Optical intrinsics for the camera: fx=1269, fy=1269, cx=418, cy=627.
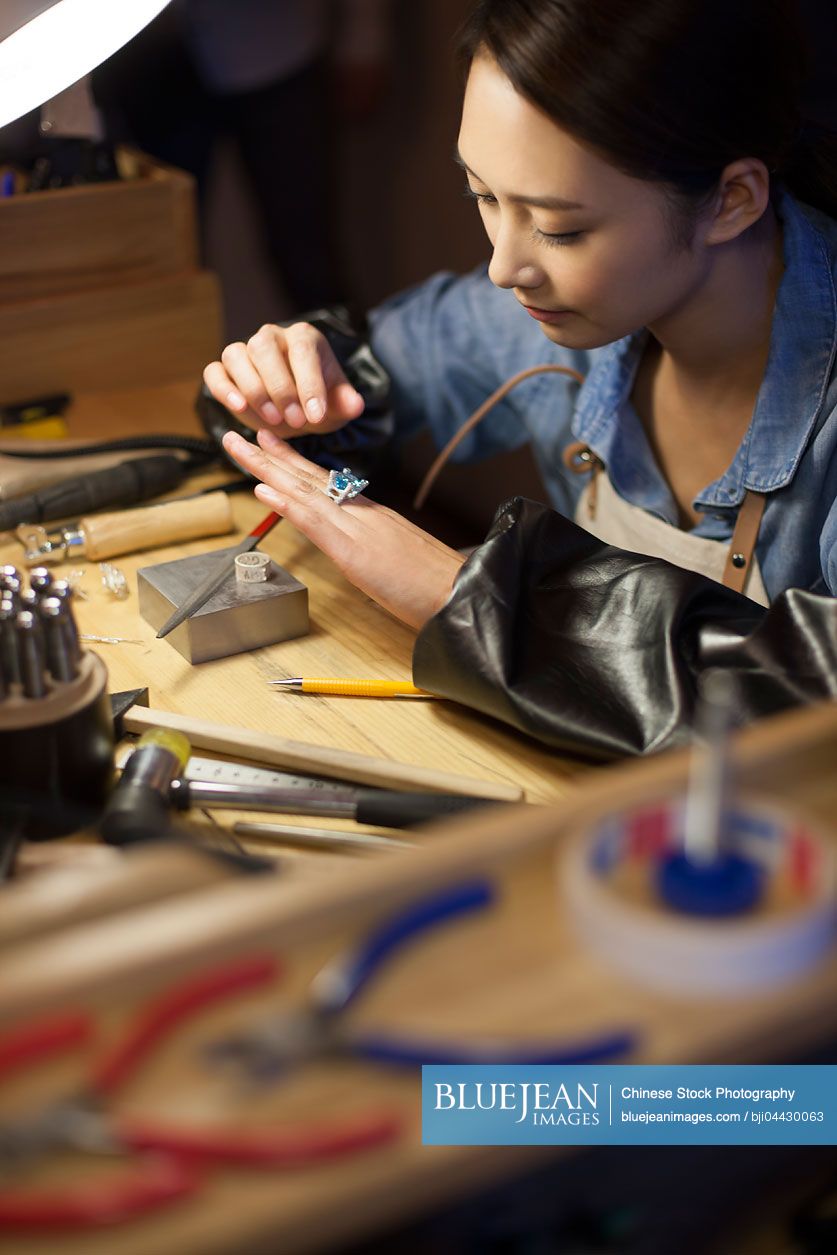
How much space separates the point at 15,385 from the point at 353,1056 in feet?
4.19

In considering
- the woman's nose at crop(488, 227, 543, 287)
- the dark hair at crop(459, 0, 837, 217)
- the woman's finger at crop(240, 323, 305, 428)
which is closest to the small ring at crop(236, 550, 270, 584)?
the woman's finger at crop(240, 323, 305, 428)

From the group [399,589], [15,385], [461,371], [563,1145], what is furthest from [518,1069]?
[15,385]

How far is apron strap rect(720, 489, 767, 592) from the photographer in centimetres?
120

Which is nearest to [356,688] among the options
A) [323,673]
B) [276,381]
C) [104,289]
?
[323,673]

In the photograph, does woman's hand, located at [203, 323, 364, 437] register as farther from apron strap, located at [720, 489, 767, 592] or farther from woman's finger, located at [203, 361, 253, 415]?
apron strap, located at [720, 489, 767, 592]

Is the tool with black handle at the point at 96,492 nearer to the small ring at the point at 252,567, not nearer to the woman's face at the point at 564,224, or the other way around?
the small ring at the point at 252,567

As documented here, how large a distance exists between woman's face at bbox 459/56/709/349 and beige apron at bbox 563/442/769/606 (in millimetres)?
A: 205

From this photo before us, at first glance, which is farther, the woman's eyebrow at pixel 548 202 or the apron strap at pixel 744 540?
the apron strap at pixel 744 540

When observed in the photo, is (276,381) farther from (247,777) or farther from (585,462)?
(247,777)

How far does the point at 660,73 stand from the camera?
0.98m

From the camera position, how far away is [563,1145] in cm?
42

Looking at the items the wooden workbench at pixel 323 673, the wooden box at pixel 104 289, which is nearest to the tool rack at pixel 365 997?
the wooden workbench at pixel 323 673

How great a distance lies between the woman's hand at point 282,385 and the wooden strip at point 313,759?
1.29 feet

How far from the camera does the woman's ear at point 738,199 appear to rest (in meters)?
1.08
